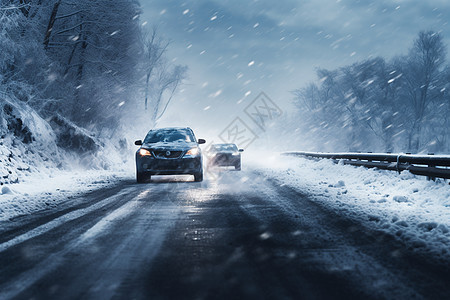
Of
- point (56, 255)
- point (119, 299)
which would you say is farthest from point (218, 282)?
point (56, 255)

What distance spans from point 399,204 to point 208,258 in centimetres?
493

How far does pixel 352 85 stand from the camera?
45.6 meters

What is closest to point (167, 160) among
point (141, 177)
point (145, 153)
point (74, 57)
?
point (145, 153)

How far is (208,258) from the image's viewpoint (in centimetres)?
388

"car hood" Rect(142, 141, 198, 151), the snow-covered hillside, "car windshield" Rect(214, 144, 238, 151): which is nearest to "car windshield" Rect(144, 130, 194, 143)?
"car hood" Rect(142, 141, 198, 151)

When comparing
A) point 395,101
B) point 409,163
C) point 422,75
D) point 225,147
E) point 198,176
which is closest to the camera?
point 409,163

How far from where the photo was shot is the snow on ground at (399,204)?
15.7 ft

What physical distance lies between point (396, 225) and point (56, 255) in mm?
4340

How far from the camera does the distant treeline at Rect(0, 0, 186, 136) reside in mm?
13661

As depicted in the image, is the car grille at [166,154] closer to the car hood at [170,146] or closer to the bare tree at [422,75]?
the car hood at [170,146]

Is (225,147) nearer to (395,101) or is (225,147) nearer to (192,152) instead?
(192,152)

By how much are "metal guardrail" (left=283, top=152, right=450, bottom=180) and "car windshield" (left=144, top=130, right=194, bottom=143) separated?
594cm

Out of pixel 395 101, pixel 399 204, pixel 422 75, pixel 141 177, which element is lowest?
pixel 399 204

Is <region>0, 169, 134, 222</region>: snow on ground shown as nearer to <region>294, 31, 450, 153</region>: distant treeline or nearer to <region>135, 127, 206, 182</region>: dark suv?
<region>135, 127, 206, 182</region>: dark suv
